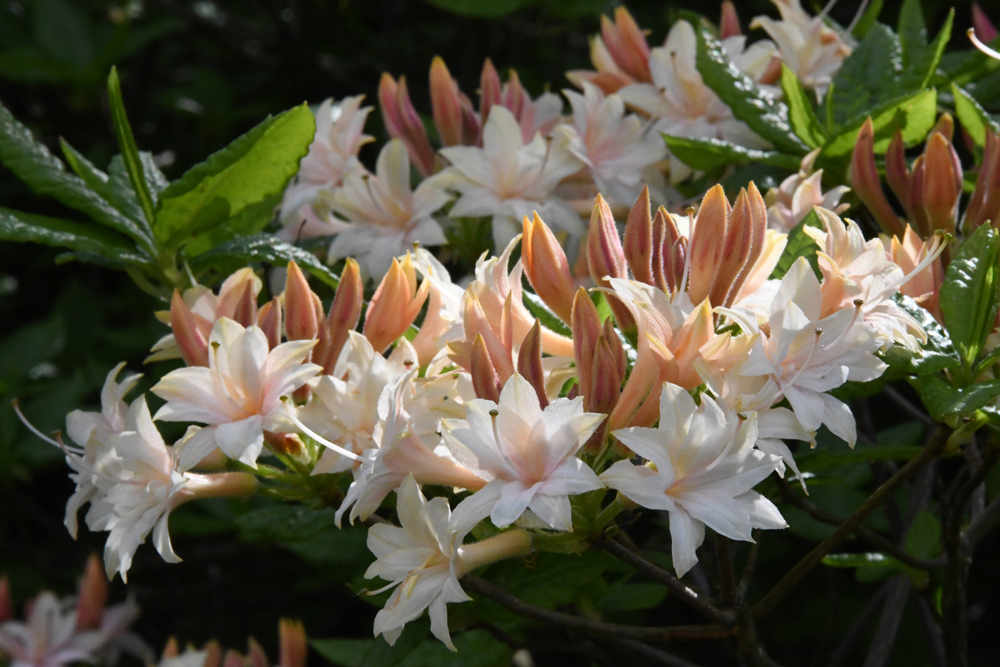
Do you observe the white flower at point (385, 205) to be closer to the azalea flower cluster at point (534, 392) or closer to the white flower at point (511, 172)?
the white flower at point (511, 172)

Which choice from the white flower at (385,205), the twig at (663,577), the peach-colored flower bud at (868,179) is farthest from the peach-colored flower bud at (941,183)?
the white flower at (385,205)

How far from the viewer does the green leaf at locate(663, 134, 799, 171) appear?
1399 mm

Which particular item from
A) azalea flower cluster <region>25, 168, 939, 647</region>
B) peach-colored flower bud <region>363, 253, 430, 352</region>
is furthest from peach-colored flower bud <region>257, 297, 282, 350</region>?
peach-colored flower bud <region>363, 253, 430, 352</region>

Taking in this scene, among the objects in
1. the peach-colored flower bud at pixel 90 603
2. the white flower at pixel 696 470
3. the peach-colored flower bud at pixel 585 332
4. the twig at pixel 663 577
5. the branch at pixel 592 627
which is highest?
the peach-colored flower bud at pixel 585 332

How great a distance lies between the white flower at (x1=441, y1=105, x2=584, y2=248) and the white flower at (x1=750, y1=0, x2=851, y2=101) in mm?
457

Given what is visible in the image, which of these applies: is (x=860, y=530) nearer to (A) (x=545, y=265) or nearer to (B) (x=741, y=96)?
(A) (x=545, y=265)

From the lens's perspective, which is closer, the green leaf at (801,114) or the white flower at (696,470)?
the white flower at (696,470)

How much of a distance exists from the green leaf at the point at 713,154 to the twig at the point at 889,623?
0.63 metres

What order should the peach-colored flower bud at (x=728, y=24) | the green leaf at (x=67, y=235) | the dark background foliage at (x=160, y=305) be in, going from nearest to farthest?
the green leaf at (x=67, y=235) → the peach-colored flower bud at (x=728, y=24) → the dark background foliage at (x=160, y=305)

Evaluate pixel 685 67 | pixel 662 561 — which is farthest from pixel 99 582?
pixel 685 67

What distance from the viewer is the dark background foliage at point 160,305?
236 cm

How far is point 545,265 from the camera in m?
1.04

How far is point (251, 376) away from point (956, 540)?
2.64 feet

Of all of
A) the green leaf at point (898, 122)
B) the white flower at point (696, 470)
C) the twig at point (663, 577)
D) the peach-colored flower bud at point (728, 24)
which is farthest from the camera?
the peach-colored flower bud at point (728, 24)
